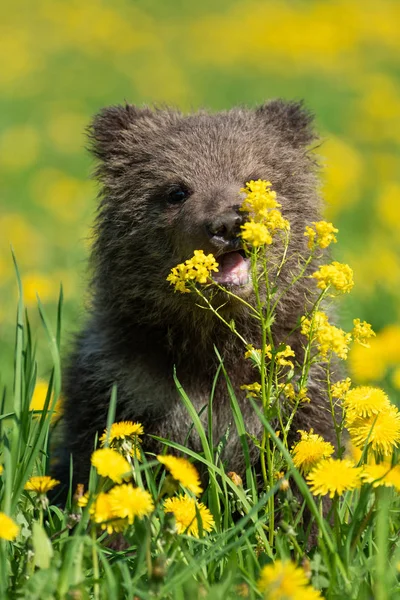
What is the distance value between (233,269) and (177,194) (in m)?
0.73

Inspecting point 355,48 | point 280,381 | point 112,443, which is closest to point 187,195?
point 280,381

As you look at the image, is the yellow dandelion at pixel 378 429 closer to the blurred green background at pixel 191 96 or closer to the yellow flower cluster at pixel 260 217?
the yellow flower cluster at pixel 260 217

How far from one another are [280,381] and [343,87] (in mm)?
12223

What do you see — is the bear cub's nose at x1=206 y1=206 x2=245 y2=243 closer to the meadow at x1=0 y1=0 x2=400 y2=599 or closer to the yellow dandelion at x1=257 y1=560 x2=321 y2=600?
the meadow at x1=0 y1=0 x2=400 y2=599

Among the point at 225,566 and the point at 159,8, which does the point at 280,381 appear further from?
the point at 159,8

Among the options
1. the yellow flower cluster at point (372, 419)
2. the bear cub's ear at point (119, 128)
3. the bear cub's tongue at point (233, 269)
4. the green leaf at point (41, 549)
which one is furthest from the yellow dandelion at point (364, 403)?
the bear cub's ear at point (119, 128)

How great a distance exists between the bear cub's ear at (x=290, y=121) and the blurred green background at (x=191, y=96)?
13.6 inches

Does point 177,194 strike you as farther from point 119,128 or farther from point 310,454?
point 310,454

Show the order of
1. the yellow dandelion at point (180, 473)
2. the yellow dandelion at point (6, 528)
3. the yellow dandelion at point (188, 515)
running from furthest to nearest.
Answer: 1. the yellow dandelion at point (188, 515)
2. the yellow dandelion at point (180, 473)
3. the yellow dandelion at point (6, 528)

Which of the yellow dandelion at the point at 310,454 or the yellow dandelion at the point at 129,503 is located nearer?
the yellow dandelion at the point at 129,503

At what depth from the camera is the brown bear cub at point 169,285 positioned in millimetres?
4414

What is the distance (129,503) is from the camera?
2705mm

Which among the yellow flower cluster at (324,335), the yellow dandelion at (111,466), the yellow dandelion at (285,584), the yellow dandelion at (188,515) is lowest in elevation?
the yellow dandelion at (188,515)

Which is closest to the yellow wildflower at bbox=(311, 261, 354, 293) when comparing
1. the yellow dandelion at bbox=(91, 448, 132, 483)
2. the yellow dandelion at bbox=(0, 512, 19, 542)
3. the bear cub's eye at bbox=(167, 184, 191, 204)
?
the yellow dandelion at bbox=(91, 448, 132, 483)
